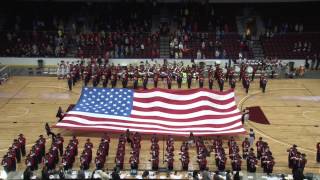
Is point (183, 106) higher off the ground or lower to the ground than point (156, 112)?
higher

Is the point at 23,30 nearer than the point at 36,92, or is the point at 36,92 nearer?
the point at 36,92

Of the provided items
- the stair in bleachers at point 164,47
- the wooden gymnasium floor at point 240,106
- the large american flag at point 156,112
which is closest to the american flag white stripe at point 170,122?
the large american flag at point 156,112

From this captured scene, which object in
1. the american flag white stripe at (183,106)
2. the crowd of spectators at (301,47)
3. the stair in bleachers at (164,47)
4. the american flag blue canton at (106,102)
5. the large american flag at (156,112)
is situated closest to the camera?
the large american flag at (156,112)

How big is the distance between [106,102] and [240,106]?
25.4 ft

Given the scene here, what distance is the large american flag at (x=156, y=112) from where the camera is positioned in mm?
23859

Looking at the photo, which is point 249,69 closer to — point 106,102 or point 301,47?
point 301,47

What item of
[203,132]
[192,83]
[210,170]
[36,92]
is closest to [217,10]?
[192,83]

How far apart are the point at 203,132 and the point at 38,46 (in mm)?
21060

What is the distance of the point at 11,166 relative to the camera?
20.3 metres

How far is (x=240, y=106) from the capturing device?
94.5ft

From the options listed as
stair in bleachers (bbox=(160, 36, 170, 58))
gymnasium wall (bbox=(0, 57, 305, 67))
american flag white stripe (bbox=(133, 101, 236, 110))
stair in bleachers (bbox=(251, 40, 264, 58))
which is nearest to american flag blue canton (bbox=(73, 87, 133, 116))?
american flag white stripe (bbox=(133, 101, 236, 110))

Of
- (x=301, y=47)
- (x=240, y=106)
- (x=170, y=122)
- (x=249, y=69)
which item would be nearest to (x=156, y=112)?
(x=170, y=122)

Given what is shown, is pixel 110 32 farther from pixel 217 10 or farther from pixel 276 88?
pixel 276 88

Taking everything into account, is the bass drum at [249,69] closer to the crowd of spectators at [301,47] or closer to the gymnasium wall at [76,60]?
the gymnasium wall at [76,60]
